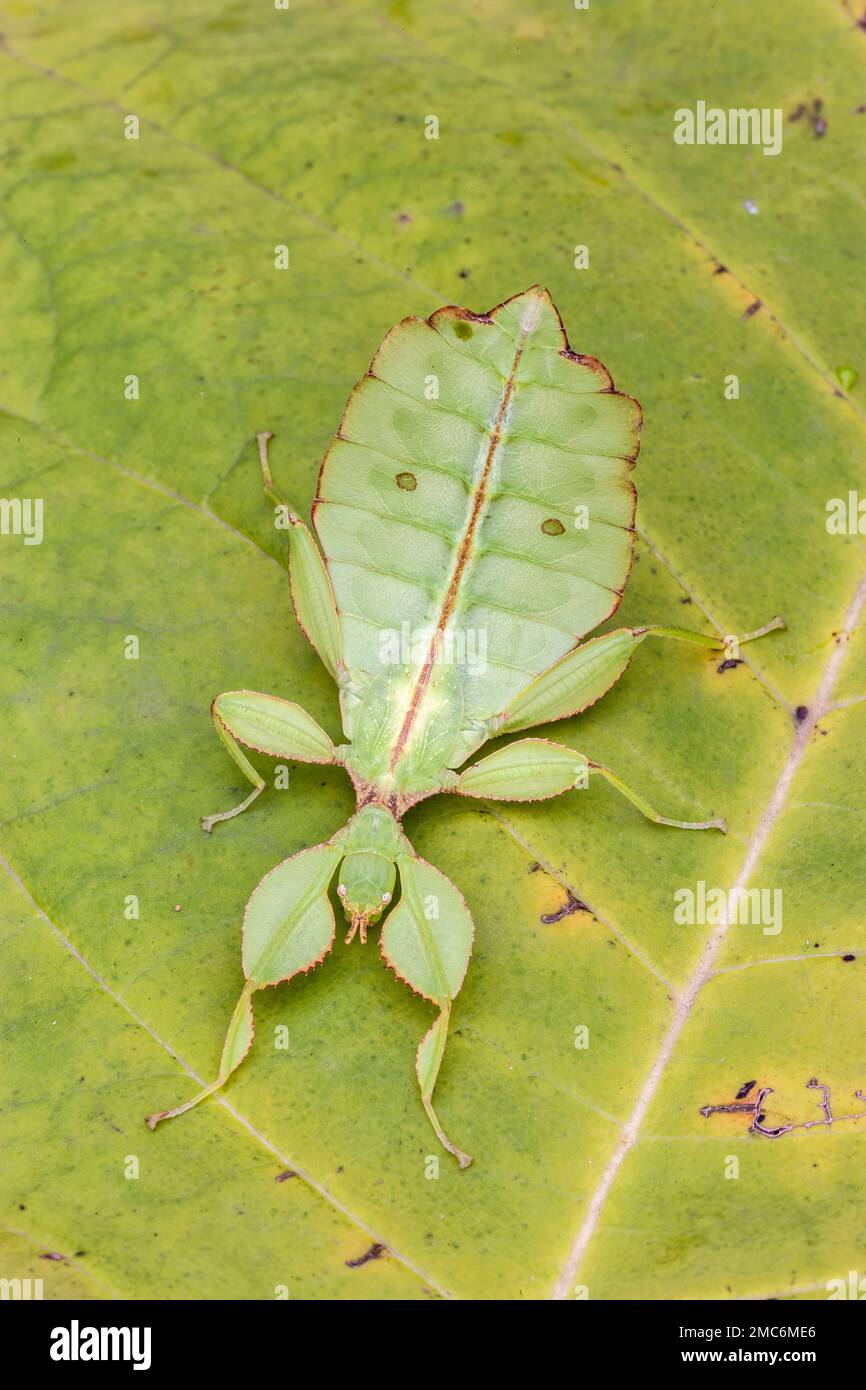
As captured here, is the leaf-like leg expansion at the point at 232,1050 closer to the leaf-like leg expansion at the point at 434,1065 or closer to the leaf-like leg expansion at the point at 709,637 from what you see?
the leaf-like leg expansion at the point at 434,1065

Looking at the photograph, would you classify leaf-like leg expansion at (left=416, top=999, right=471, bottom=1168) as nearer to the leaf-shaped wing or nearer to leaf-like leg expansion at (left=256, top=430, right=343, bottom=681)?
the leaf-shaped wing

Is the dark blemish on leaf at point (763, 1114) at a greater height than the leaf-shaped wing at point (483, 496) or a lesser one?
lesser

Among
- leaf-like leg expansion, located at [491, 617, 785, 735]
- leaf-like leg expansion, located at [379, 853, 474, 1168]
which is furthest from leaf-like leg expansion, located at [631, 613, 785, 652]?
leaf-like leg expansion, located at [379, 853, 474, 1168]

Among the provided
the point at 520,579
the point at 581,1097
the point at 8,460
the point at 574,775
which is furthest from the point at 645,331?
the point at 581,1097

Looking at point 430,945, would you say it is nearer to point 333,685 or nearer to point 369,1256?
point 369,1256

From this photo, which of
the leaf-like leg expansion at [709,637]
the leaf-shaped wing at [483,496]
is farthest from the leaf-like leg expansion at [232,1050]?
the leaf-like leg expansion at [709,637]

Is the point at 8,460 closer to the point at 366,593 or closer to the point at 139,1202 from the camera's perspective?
the point at 366,593
